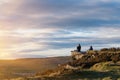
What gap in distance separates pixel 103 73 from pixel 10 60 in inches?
3809

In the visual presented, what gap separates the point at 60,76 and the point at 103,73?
14.6 feet

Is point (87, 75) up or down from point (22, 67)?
down

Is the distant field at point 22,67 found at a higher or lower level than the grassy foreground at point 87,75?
Result: higher

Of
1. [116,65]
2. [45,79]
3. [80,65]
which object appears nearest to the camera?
[45,79]

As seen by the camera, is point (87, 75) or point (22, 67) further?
point (22, 67)

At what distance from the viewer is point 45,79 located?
45281mm

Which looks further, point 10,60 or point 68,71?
point 10,60

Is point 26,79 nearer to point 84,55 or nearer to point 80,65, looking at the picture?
point 80,65

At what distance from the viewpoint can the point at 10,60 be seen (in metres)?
142

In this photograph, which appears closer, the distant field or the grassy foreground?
the grassy foreground

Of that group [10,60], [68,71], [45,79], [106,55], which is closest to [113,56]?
[106,55]

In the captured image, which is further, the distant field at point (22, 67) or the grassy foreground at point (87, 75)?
the distant field at point (22, 67)

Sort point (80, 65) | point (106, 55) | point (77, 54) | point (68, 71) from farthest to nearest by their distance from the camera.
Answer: point (77, 54), point (106, 55), point (80, 65), point (68, 71)

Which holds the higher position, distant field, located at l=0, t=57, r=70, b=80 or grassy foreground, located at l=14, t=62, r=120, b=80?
distant field, located at l=0, t=57, r=70, b=80
